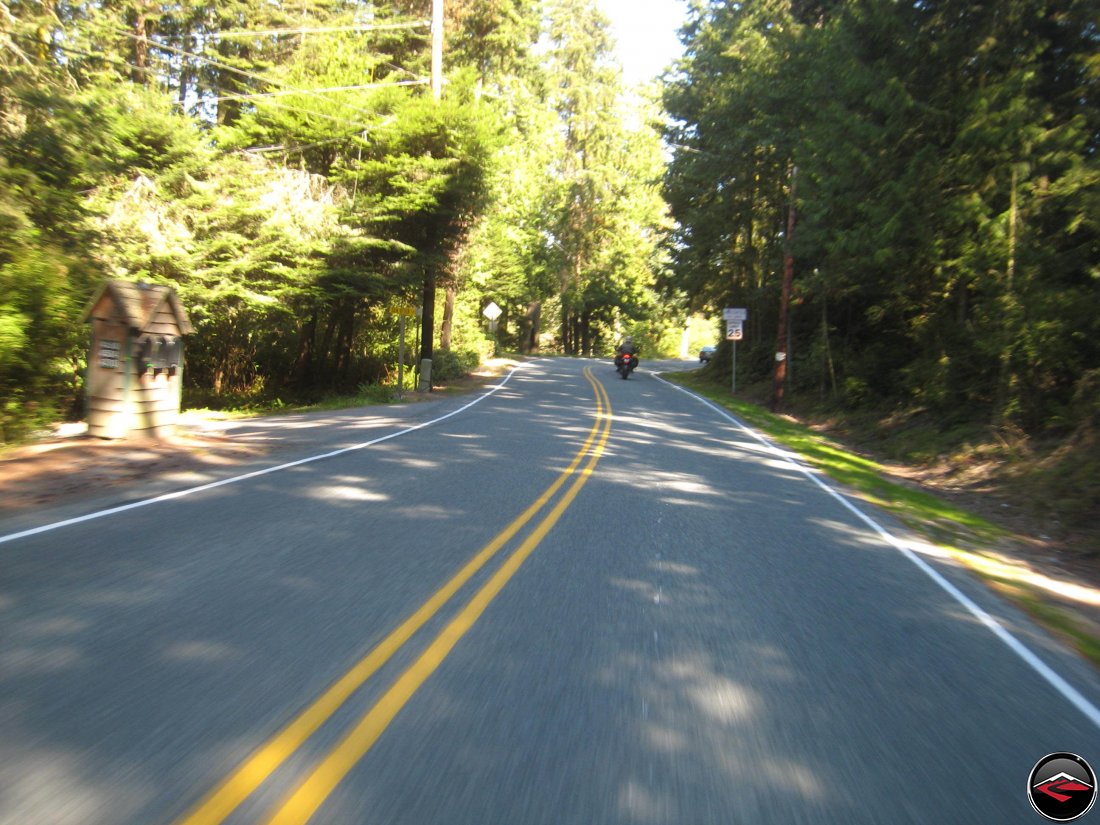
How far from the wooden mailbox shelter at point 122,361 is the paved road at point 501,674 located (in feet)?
16.2

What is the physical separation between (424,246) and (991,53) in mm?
17029

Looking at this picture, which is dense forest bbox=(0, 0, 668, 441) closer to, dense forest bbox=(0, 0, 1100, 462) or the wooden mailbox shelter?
dense forest bbox=(0, 0, 1100, 462)

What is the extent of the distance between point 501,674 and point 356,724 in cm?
89

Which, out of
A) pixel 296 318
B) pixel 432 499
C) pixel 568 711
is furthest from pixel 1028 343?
pixel 296 318

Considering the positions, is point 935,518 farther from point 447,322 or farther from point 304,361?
point 447,322

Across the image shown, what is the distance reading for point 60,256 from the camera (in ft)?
43.7

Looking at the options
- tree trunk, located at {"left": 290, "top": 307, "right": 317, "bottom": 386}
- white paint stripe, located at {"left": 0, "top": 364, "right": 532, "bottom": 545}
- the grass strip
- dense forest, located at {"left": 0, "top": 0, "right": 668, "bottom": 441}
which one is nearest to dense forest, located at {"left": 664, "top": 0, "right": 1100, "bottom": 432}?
the grass strip

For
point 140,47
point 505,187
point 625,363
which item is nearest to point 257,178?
point 140,47

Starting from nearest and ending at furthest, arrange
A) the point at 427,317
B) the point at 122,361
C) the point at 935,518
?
the point at 935,518 → the point at 122,361 → the point at 427,317

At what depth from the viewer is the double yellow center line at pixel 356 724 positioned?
3.13m

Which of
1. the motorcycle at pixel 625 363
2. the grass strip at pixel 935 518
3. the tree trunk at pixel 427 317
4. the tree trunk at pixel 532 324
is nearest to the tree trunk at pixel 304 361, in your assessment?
the tree trunk at pixel 427 317

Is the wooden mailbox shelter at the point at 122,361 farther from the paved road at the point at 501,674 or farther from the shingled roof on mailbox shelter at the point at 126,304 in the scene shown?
the paved road at the point at 501,674

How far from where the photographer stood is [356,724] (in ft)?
12.5

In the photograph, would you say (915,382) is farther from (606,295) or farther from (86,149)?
(606,295)
